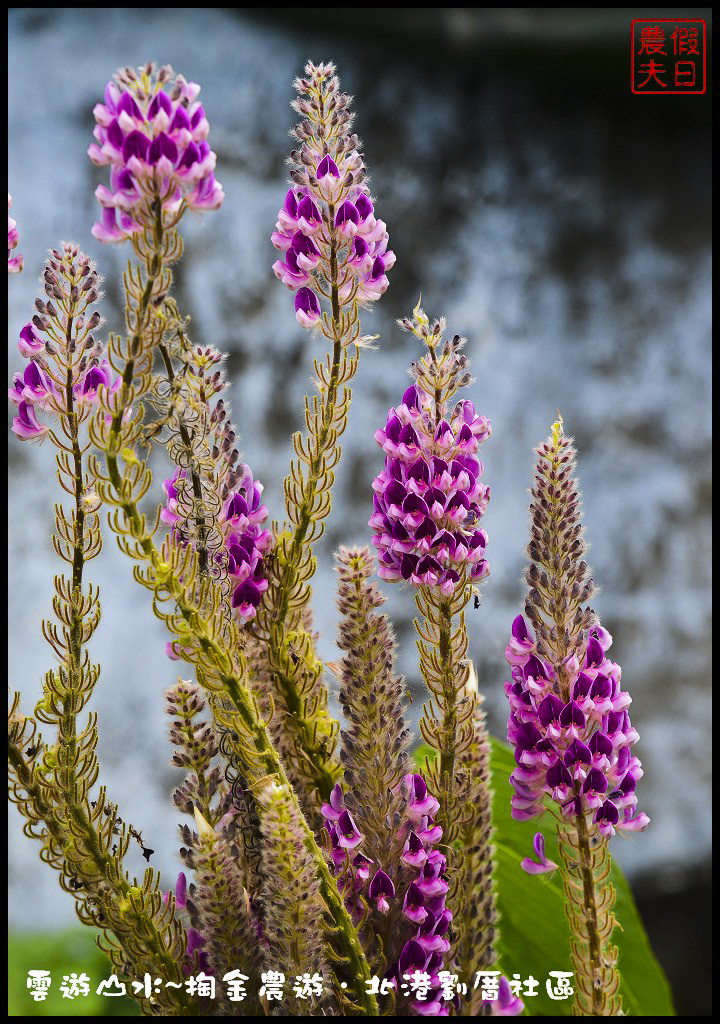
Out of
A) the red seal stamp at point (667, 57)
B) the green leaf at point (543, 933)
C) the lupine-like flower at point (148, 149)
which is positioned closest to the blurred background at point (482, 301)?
the red seal stamp at point (667, 57)

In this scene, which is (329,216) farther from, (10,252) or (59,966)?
(59,966)

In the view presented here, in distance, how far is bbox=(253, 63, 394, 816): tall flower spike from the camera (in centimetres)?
37

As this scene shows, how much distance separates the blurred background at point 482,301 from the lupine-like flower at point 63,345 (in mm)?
860

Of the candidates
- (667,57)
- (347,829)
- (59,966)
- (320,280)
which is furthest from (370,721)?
(59,966)

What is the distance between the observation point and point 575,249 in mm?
1495

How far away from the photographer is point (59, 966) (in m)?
1.04

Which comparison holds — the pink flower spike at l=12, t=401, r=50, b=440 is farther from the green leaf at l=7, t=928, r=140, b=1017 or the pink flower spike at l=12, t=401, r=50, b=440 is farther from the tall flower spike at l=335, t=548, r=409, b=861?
the green leaf at l=7, t=928, r=140, b=1017

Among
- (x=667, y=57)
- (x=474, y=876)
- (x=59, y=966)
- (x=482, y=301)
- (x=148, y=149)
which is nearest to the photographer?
(x=148, y=149)

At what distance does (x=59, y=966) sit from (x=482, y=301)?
109cm

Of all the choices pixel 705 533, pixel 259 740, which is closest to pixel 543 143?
pixel 705 533

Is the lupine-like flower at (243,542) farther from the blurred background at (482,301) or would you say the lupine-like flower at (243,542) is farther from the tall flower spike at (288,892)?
the blurred background at (482,301)

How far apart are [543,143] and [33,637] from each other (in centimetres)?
110

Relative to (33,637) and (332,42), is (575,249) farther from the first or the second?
(33,637)

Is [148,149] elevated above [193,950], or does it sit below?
above
